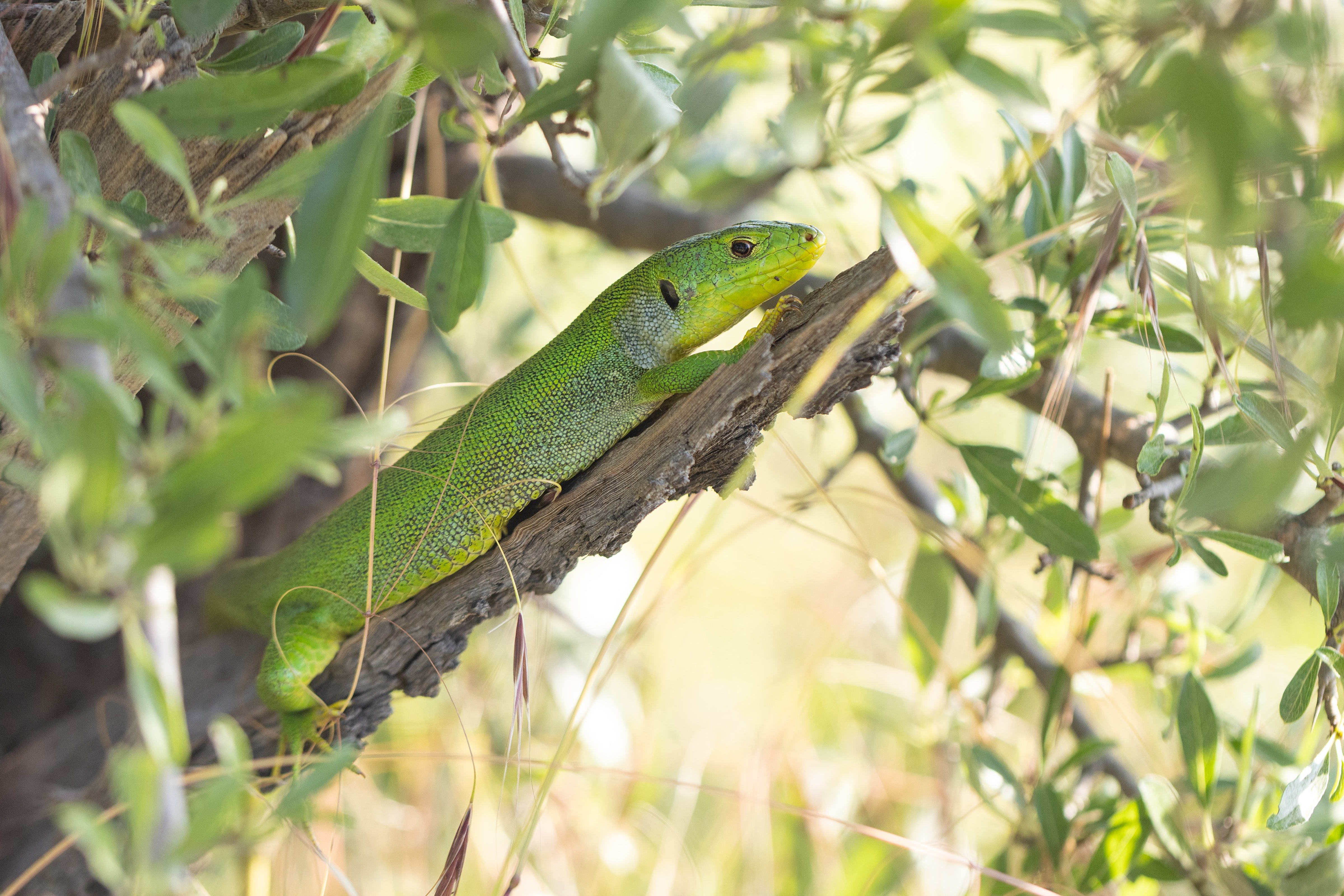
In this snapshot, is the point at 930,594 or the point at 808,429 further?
the point at 808,429

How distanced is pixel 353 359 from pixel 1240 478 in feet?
10.7

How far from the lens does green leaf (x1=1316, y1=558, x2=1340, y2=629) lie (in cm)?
159

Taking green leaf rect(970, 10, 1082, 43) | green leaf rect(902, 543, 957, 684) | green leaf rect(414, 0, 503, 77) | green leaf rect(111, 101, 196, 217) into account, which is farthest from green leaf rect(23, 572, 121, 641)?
green leaf rect(902, 543, 957, 684)

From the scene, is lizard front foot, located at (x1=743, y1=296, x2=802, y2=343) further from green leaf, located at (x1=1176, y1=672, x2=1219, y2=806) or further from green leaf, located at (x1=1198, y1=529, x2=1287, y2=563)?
green leaf, located at (x1=1176, y1=672, x2=1219, y2=806)

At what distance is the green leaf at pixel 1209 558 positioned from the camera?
1.76 metres

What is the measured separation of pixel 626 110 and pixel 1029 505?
1.42 metres

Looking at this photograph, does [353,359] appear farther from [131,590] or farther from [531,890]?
[131,590]

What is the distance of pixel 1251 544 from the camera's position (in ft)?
5.53

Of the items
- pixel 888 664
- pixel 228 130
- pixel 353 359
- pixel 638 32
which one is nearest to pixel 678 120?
pixel 638 32

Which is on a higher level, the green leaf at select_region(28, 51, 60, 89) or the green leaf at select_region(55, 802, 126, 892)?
the green leaf at select_region(28, 51, 60, 89)

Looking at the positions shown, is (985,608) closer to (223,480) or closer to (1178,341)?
(1178,341)

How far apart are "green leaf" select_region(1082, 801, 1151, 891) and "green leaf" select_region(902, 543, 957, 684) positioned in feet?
2.25

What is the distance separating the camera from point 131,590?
0.72m

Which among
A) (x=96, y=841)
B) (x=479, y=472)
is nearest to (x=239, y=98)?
(x=96, y=841)
